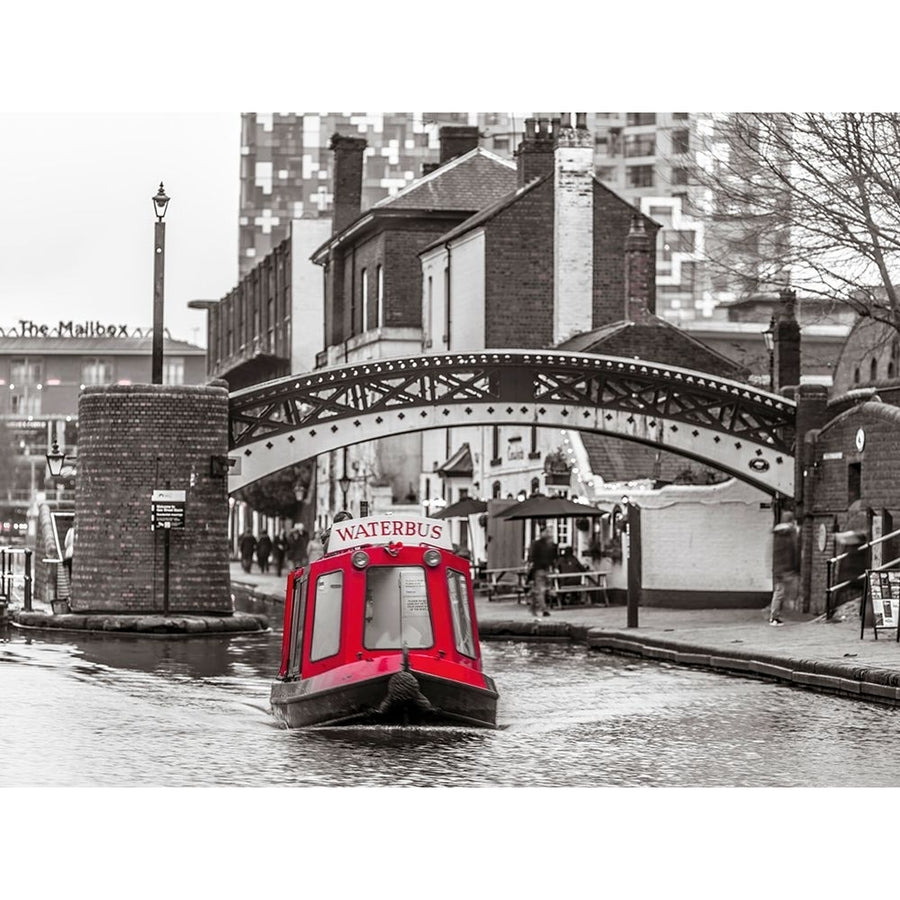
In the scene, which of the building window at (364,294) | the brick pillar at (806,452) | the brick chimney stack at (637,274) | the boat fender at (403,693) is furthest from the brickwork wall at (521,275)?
the boat fender at (403,693)

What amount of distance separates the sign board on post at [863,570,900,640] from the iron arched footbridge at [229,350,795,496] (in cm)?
1101

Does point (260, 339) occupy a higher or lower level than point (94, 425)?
higher

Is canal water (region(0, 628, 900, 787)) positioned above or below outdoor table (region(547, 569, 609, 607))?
below

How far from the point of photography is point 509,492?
4738 cm

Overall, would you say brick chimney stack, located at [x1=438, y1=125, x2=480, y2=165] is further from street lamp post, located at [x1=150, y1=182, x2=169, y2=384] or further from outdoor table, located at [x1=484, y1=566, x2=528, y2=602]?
street lamp post, located at [x1=150, y1=182, x2=169, y2=384]

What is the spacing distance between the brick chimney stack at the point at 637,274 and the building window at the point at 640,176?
70.6 metres

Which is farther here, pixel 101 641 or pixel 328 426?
pixel 328 426

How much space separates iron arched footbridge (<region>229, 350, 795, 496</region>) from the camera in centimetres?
3709

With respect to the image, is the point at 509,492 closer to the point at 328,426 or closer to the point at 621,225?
the point at 621,225

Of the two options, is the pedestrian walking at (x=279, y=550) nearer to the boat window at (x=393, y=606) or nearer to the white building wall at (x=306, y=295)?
the white building wall at (x=306, y=295)

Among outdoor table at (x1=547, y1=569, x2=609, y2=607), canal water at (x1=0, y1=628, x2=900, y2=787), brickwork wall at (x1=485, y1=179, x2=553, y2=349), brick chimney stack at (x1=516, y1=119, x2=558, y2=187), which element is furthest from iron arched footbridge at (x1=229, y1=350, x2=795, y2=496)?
brick chimney stack at (x1=516, y1=119, x2=558, y2=187)

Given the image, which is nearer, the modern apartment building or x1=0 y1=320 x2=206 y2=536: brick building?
x1=0 y1=320 x2=206 y2=536: brick building
